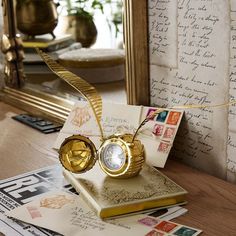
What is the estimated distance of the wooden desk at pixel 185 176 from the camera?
772 millimetres

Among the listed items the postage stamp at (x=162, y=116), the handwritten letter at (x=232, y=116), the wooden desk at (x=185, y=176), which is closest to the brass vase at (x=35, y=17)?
the wooden desk at (x=185, y=176)

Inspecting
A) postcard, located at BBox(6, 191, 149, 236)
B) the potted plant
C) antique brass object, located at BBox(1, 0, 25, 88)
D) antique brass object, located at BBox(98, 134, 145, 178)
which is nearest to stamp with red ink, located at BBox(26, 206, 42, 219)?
postcard, located at BBox(6, 191, 149, 236)

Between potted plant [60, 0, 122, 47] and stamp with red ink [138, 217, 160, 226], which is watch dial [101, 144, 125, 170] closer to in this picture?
stamp with red ink [138, 217, 160, 226]

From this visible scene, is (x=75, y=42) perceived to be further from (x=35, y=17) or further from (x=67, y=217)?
(x=67, y=217)

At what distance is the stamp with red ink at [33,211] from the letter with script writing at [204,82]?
298 millimetres

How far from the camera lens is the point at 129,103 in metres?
1.04

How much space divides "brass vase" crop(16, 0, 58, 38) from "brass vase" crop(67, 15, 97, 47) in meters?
0.07

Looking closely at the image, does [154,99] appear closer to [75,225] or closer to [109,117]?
[109,117]

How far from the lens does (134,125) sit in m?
0.99

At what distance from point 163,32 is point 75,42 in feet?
1.50

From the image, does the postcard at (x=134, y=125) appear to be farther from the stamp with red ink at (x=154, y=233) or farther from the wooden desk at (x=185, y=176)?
the stamp with red ink at (x=154, y=233)

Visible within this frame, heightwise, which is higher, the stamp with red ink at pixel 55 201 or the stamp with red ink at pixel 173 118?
the stamp with red ink at pixel 173 118

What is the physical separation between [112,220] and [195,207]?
124mm

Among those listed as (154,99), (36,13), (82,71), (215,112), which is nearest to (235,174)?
(215,112)
